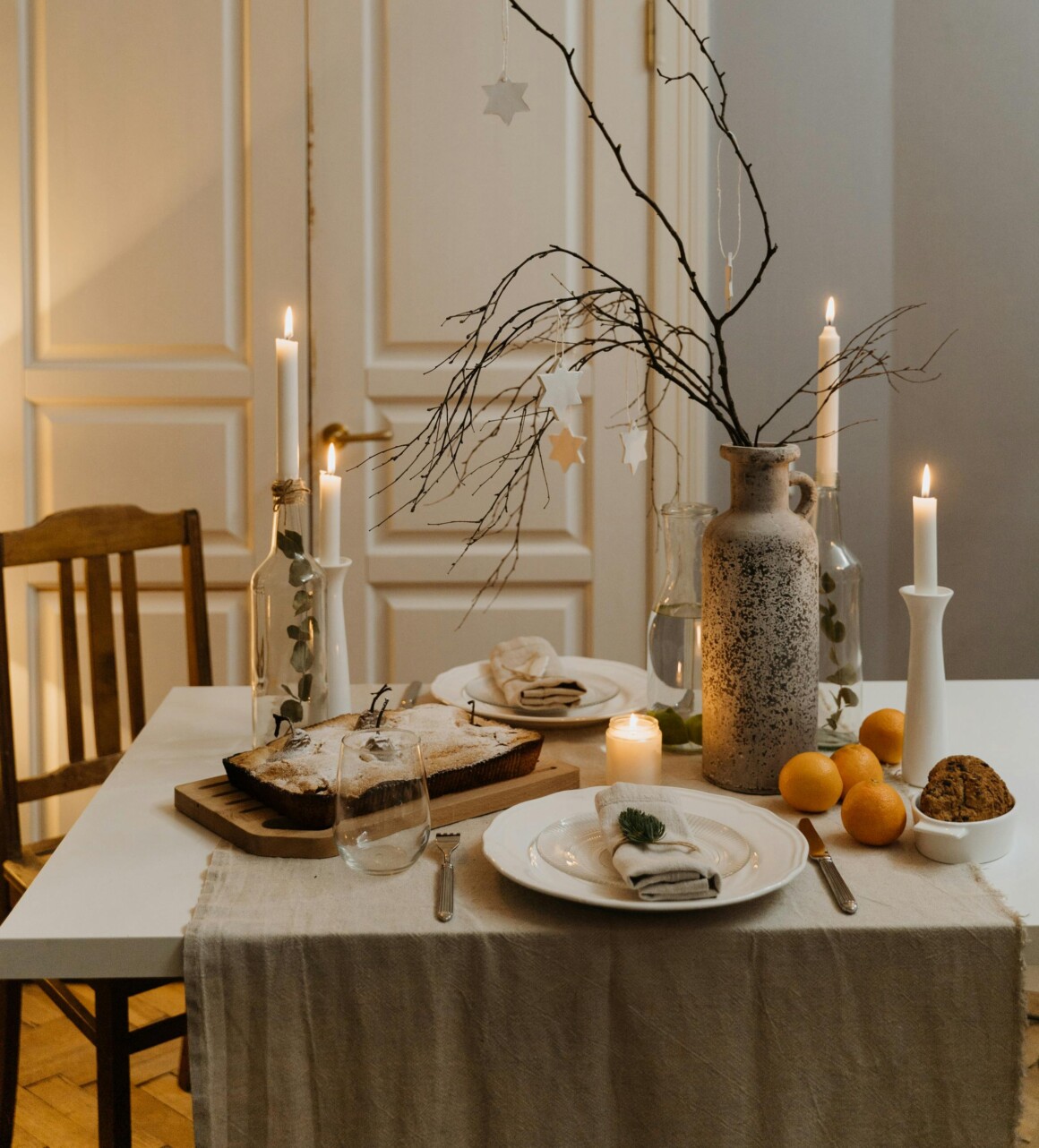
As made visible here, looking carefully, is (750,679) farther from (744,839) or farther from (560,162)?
(560,162)

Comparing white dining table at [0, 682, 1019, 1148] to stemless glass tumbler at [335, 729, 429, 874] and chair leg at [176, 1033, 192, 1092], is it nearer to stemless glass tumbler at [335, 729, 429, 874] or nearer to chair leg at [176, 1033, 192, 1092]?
stemless glass tumbler at [335, 729, 429, 874]

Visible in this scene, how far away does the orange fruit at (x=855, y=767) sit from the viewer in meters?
1.11

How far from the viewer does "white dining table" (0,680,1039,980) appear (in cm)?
87

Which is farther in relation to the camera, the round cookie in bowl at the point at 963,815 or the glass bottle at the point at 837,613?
the glass bottle at the point at 837,613

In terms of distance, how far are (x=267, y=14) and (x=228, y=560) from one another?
1.11 meters

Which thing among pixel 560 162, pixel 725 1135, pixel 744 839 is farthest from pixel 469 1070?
pixel 560 162

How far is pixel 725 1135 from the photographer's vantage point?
2.84ft

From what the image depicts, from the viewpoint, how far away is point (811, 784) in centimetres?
108

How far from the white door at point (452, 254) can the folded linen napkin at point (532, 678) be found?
1.03 metres

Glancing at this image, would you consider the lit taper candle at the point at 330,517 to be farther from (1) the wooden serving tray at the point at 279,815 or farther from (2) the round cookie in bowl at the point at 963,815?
(2) the round cookie in bowl at the point at 963,815

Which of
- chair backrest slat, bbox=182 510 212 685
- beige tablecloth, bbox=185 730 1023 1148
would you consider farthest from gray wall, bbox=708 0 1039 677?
beige tablecloth, bbox=185 730 1023 1148

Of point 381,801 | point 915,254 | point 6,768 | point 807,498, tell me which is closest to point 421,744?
point 381,801

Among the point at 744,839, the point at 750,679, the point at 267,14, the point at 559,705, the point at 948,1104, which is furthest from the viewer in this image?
the point at 267,14

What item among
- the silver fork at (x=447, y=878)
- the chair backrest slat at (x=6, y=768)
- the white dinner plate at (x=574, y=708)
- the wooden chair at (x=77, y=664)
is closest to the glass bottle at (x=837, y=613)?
the white dinner plate at (x=574, y=708)
